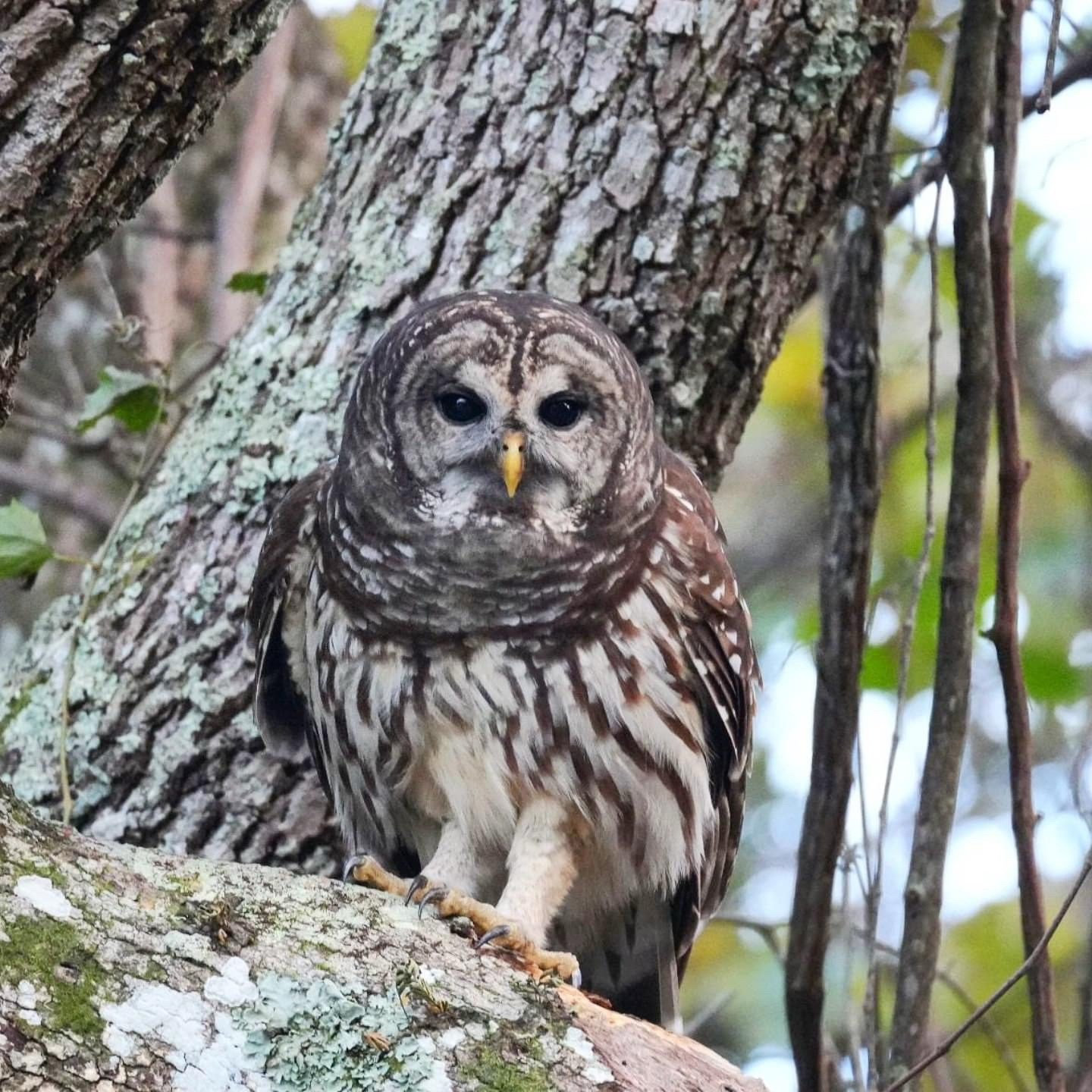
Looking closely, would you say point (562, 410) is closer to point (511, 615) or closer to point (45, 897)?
point (511, 615)

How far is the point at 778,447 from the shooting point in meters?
6.64

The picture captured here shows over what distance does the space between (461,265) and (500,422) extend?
1.78 ft

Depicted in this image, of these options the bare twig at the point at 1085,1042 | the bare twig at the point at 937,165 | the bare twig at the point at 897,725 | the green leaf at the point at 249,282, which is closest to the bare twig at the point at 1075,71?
the bare twig at the point at 937,165

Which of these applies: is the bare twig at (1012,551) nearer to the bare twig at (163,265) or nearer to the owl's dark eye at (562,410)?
the owl's dark eye at (562,410)

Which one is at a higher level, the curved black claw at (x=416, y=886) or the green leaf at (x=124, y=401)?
the green leaf at (x=124, y=401)

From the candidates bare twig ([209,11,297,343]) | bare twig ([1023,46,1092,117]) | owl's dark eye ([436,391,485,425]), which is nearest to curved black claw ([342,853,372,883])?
owl's dark eye ([436,391,485,425])

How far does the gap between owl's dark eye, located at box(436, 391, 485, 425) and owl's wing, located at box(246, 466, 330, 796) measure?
34 cm

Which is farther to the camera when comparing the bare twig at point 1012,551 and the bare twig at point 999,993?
the bare twig at point 1012,551

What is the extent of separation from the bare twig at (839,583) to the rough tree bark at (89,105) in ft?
6.40

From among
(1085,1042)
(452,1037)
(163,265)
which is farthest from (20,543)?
(163,265)

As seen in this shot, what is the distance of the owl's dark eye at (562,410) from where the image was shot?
3.03m

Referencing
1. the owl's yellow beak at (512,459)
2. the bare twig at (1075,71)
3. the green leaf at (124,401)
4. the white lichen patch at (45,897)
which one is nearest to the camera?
the white lichen patch at (45,897)

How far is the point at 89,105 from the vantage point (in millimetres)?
1957

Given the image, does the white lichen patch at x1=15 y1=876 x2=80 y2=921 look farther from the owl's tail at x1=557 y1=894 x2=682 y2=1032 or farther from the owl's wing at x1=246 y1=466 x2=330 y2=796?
the owl's tail at x1=557 y1=894 x2=682 y2=1032
